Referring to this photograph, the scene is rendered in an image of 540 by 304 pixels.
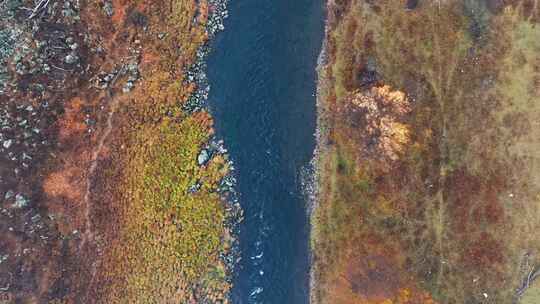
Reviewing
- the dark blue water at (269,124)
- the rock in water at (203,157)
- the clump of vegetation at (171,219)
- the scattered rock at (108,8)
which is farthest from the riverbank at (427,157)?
the scattered rock at (108,8)

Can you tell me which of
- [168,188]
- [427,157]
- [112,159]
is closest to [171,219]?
[168,188]

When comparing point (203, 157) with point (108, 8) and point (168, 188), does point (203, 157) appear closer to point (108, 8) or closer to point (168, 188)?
point (168, 188)

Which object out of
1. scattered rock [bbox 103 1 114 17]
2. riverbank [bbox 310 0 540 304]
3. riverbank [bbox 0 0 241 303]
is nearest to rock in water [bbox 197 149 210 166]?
riverbank [bbox 0 0 241 303]

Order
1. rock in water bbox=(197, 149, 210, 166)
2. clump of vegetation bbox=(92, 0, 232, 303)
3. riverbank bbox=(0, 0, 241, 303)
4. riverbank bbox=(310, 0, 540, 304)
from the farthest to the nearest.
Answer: rock in water bbox=(197, 149, 210, 166) → riverbank bbox=(0, 0, 241, 303) → clump of vegetation bbox=(92, 0, 232, 303) → riverbank bbox=(310, 0, 540, 304)

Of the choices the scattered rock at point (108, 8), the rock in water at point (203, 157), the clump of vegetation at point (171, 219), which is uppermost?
the scattered rock at point (108, 8)

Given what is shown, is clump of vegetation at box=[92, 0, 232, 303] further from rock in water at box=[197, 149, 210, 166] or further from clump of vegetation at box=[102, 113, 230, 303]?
rock in water at box=[197, 149, 210, 166]

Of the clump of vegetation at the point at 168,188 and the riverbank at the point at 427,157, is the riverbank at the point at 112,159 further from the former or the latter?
the riverbank at the point at 427,157
